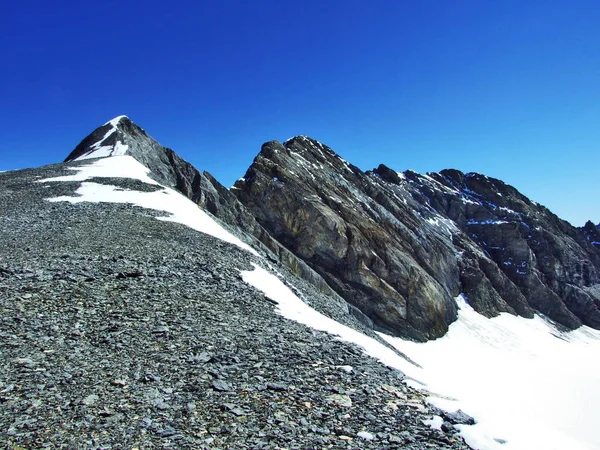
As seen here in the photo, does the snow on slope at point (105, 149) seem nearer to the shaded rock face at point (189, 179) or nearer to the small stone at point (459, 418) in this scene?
the shaded rock face at point (189, 179)

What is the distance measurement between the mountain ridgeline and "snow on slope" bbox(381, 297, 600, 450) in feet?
14.4

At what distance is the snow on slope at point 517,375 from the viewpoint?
7566 millimetres

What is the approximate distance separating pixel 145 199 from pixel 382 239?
51.1 metres

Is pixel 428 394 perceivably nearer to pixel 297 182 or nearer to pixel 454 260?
pixel 297 182

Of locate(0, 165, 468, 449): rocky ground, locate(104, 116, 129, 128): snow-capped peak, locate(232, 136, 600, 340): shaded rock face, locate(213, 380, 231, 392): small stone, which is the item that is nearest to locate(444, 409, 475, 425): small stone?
locate(0, 165, 468, 449): rocky ground

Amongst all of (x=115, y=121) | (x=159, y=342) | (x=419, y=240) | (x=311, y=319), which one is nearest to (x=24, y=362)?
(x=159, y=342)

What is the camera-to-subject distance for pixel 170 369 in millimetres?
8234

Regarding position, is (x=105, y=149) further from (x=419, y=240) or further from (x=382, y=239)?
(x=419, y=240)

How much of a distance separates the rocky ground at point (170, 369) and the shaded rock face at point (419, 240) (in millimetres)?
49654

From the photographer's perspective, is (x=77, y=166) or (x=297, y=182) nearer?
(x=77, y=166)

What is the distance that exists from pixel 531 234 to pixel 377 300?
85.4 metres

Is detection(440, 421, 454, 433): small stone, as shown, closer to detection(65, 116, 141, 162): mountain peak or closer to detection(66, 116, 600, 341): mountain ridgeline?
detection(66, 116, 600, 341): mountain ridgeline

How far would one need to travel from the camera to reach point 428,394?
8.75 meters

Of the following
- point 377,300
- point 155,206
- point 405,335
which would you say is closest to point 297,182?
point 377,300
